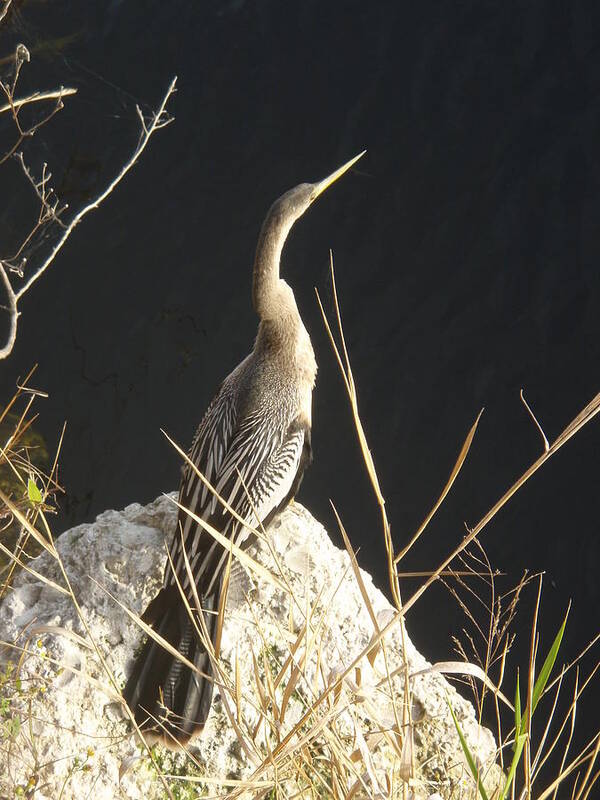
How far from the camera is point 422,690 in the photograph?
2867mm

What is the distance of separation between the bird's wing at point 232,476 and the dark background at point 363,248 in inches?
82.0

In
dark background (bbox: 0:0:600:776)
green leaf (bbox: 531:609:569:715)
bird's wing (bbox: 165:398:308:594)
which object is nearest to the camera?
green leaf (bbox: 531:609:569:715)

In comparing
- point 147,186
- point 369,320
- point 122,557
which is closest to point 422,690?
point 122,557

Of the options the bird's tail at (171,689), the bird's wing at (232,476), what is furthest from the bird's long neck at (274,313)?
the bird's tail at (171,689)

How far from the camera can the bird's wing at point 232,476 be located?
3.01m

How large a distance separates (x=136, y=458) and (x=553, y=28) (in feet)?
15.9

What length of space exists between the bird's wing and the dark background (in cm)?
208

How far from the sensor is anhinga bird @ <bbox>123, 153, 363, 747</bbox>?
267cm

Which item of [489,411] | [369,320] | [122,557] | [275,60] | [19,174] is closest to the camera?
[122,557]

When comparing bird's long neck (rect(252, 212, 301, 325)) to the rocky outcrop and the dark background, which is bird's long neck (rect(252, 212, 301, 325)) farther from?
the dark background

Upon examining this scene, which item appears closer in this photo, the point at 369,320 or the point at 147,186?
the point at 369,320

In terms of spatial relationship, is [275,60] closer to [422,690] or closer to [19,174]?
[19,174]

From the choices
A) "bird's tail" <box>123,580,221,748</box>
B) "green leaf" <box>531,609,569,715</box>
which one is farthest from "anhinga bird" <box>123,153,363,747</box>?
"green leaf" <box>531,609,569,715</box>

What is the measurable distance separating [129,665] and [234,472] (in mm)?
933
